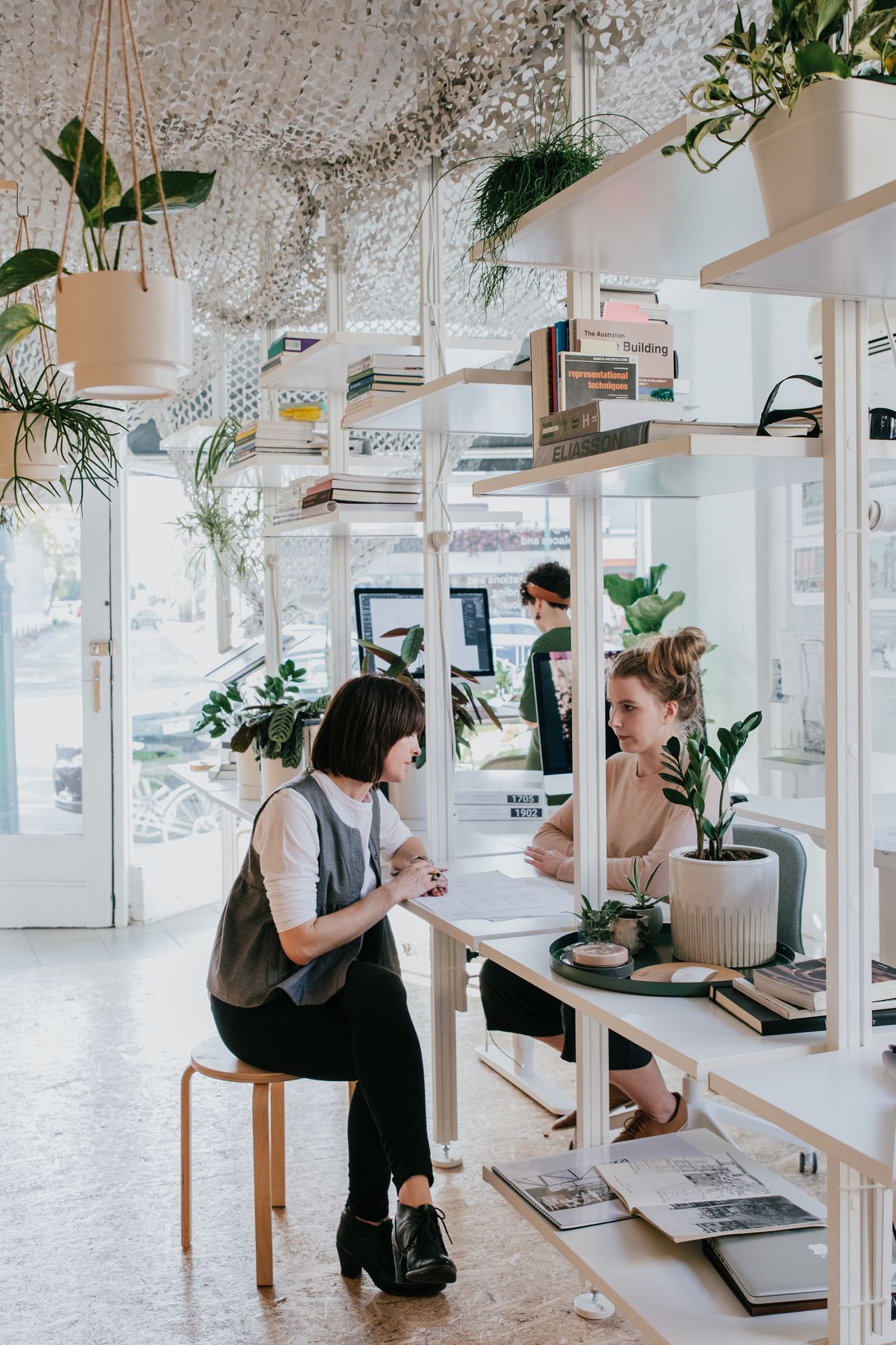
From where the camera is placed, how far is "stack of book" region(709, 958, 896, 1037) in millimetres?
1579

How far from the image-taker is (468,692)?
331cm

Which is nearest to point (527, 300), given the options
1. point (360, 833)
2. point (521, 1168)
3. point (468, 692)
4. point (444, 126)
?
point (444, 126)

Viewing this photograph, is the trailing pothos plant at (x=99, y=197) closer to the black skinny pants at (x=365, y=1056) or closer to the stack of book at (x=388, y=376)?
the stack of book at (x=388, y=376)

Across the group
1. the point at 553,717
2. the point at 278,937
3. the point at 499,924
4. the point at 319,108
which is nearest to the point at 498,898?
the point at 499,924

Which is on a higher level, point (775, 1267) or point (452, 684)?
point (452, 684)

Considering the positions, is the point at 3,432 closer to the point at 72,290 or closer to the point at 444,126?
the point at 72,290

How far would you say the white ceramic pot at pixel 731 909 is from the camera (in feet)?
5.97

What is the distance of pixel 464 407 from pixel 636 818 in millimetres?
988

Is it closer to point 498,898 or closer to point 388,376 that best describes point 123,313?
point 388,376

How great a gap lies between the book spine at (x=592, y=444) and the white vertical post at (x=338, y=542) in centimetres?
170

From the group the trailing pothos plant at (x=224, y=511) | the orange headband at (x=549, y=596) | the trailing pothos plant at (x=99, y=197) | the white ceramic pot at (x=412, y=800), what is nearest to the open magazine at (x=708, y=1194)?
the white ceramic pot at (x=412, y=800)

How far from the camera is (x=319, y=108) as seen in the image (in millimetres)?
3510

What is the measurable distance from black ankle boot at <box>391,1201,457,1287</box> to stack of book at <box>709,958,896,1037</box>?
0.90 metres

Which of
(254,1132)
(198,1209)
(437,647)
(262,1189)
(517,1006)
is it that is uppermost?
(437,647)
